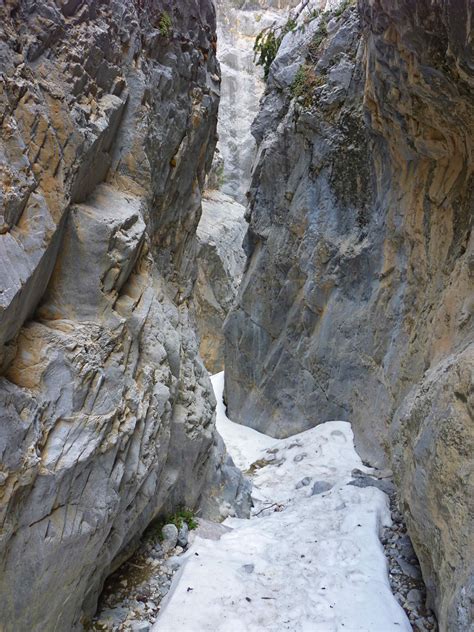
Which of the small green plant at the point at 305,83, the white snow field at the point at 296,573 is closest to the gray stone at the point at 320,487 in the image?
the white snow field at the point at 296,573

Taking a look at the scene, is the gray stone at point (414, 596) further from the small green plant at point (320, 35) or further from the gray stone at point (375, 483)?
the small green plant at point (320, 35)

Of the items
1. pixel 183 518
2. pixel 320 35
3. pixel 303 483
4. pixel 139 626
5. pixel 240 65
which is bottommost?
pixel 303 483

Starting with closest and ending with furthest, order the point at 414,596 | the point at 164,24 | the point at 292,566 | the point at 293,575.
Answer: the point at 414,596, the point at 293,575, the point at 292,566, the point at 164,24

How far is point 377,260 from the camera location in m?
10.9

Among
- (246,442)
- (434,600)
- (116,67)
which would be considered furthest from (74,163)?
(246,442)

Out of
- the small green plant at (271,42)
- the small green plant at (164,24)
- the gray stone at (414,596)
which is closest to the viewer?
the gray stone at (414,596)

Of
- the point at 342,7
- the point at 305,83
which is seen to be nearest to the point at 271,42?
the point at 342,7

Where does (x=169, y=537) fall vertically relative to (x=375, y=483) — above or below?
below

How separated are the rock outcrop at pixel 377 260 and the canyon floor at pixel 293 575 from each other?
0.76 meters

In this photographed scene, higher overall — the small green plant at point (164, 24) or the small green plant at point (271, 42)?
the small green plant at point (271, 42)

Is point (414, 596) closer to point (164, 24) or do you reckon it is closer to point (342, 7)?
point (164, 24)

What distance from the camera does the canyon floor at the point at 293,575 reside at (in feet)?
15.9

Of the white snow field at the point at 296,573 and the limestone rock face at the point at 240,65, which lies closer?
the white snow field at the point at 296,573

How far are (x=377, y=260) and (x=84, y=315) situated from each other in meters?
7.74
